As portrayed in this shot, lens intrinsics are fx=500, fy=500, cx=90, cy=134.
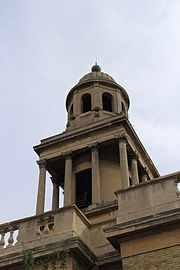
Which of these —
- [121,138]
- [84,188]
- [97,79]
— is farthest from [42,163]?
[97,79]

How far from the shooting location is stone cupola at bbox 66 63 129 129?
26.5m

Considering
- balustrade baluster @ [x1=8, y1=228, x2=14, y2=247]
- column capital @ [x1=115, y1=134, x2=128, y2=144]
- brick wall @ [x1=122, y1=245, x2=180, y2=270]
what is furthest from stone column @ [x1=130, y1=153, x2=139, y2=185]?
brick wall @ [x1=122, y1=245, x2=180, y2=270]

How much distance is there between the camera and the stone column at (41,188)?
22547 mm

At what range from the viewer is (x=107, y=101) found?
27.9 meters

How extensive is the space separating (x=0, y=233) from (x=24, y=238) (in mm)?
1153

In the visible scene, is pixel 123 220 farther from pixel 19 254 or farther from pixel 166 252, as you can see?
pixel 19 254

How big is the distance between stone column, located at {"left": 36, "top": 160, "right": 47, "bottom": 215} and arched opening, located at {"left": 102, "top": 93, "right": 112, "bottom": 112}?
547cm

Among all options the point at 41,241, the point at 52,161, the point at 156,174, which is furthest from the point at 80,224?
the point at 156,174

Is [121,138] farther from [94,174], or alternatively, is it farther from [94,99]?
[94,99]

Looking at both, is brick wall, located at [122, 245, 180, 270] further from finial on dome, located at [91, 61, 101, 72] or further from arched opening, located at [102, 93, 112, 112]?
finial on dome, located at [91, 61, 101, 72]

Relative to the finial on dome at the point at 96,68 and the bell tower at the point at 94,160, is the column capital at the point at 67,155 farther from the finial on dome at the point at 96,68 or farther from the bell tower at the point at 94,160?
the finial on dome at the point at 96,68

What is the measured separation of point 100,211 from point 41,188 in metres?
4.92

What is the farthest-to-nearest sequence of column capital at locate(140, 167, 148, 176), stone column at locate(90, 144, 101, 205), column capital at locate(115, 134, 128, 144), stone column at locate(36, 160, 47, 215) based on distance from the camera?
column capital at locate(140, 167, 148, 176), column capital at locate(115, 134, 128, 144), stone column at locate(36, 160, 47, 215), stone column at locate(90, 144, 101, 205)

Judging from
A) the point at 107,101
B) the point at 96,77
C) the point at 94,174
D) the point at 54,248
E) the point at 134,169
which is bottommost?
the point at 54,248
